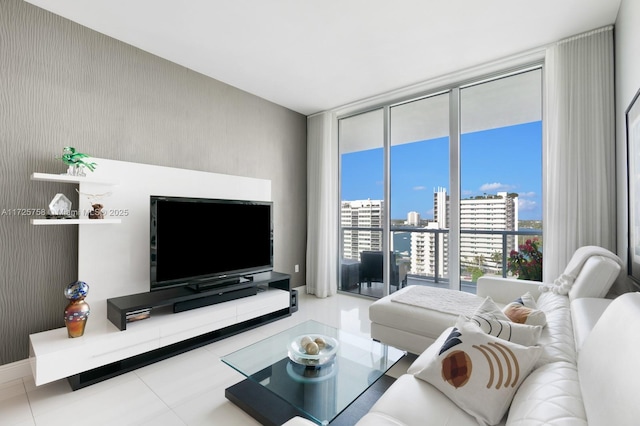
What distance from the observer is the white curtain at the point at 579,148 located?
2.50 m

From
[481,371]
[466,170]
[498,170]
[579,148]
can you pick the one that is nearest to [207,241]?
[481,371]

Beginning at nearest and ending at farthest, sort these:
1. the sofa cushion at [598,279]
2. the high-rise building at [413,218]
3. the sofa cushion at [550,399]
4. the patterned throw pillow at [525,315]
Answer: the sofa cushion at [550,399] < the patterned throw pillow at [525,315] < the sofa cushion at [598,279] < the high-rise building at [413,218]

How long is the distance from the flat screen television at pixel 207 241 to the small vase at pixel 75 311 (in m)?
0.50

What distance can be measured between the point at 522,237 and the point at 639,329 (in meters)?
2.98

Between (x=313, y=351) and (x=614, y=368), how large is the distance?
1380mm

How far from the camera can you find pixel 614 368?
0.72m

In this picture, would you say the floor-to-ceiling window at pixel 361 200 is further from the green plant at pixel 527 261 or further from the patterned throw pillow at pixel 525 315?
the patterned throw pillow at pixel 525 315

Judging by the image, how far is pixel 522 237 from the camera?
10.8 feet

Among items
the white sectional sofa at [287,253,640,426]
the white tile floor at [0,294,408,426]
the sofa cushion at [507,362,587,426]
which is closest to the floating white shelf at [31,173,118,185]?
the white tile floor at [0,294,408,426]

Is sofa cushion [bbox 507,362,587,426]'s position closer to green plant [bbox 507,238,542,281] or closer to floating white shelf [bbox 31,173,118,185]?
green plant [bbox 507,238,542,281]

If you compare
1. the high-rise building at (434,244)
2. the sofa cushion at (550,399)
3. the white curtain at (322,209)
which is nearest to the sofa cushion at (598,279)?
the sofa cushion at (550,399)

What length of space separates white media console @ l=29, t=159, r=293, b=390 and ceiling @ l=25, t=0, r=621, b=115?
120 centimetres

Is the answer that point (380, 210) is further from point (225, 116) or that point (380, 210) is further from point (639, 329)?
point (639, 329)

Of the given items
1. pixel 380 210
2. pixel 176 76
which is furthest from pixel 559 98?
pixel 176 76
